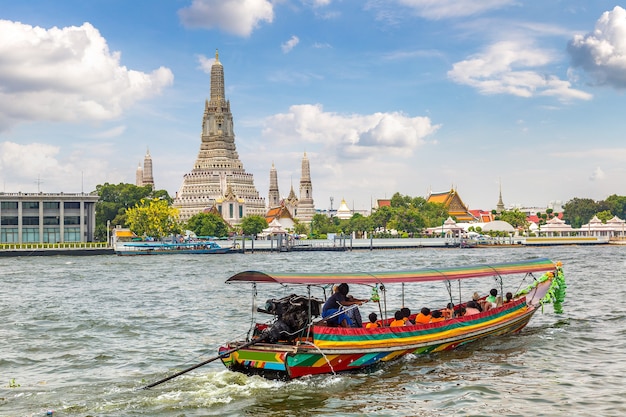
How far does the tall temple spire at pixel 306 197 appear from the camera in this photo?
170 meters

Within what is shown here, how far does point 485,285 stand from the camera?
1625 inches

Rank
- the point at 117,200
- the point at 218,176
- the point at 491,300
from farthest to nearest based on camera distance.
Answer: the point at 218,176 → the point at 117,200 → the point at 491,300

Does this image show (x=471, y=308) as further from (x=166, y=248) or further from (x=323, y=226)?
(x=323, y=226)

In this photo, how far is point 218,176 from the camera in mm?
149750

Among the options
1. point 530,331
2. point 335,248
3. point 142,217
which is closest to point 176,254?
point 142,217

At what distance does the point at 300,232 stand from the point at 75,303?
11445 cm

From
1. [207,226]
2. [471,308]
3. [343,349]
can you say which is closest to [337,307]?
[343,349]

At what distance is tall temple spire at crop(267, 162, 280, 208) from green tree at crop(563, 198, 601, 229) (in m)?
64.3

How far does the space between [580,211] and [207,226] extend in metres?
82.2

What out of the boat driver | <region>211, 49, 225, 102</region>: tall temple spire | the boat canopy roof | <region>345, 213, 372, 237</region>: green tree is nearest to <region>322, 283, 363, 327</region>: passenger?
the boat driver

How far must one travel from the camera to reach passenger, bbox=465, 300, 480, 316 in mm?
20797

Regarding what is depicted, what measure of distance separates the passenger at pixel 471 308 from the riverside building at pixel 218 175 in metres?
123

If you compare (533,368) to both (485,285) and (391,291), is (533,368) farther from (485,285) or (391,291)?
(485,285)

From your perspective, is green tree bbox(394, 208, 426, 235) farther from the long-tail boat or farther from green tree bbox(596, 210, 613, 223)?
the long-tail boat
